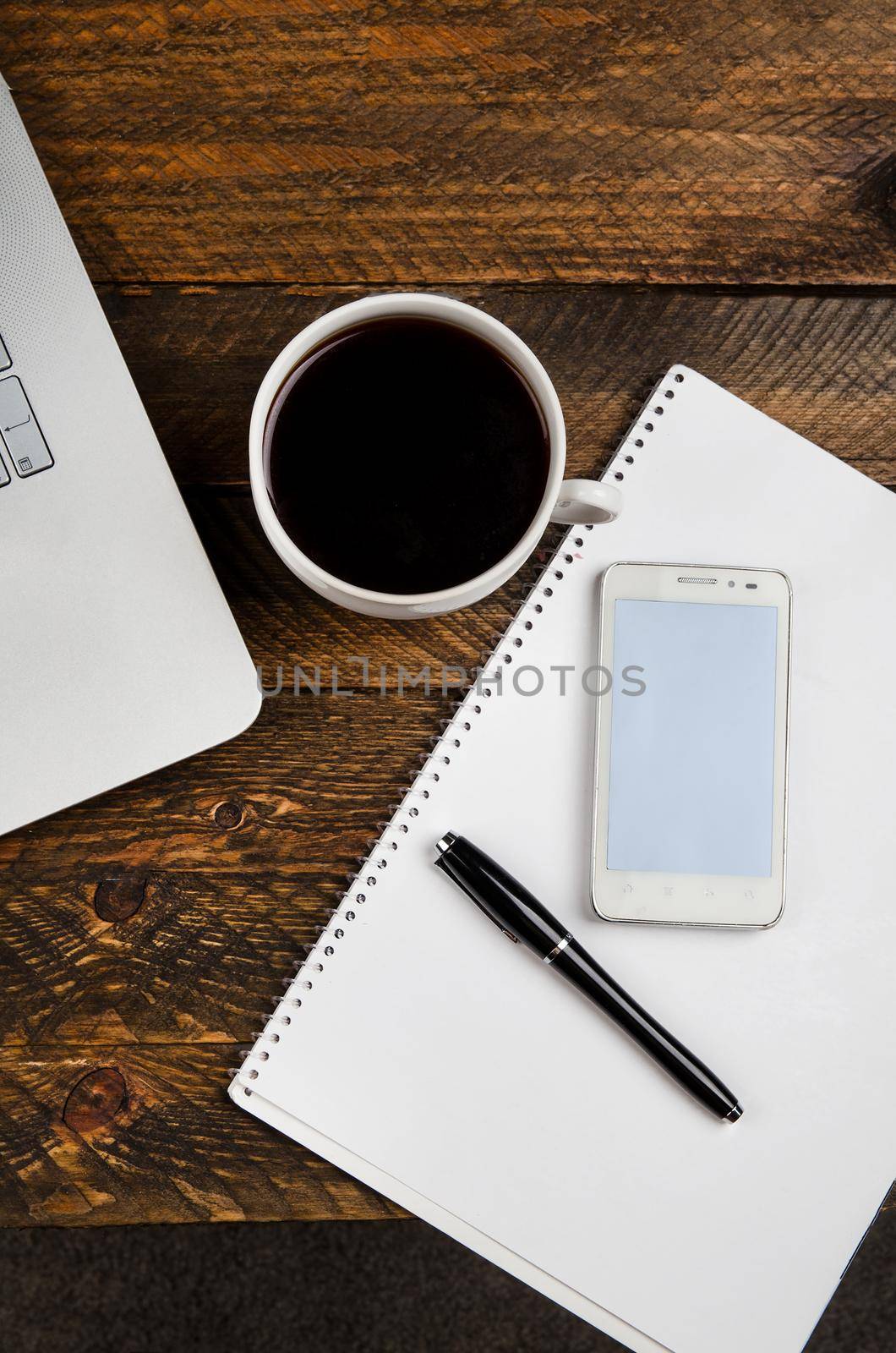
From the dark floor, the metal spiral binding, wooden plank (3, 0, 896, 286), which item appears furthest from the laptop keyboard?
the dark floor

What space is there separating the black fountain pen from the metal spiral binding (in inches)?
1.5

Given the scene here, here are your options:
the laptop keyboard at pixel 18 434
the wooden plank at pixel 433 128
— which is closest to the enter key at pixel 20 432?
the laptop keyboard at pixel 18 434

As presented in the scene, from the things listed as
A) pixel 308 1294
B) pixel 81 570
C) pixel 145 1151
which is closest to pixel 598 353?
pixel 81 570

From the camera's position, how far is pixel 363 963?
54cm

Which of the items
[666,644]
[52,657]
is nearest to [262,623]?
[52,657]

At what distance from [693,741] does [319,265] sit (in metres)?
0.34

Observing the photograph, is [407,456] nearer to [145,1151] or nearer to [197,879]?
[197,879]

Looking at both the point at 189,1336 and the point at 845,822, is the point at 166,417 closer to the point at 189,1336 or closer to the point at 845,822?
the point at 845,822

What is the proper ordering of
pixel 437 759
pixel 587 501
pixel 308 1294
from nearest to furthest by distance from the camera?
pixel 587 501 → pixel 437 759 → pixel 308 1294

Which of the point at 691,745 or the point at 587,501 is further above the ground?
the point at 587,501

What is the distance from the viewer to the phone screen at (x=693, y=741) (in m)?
0.54

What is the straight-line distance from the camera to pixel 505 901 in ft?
1.72

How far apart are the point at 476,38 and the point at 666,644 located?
35 cm

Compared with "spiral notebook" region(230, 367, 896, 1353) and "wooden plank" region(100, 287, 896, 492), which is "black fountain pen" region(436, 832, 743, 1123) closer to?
"spiral notebook" region(230, 367, 896, 1353)
